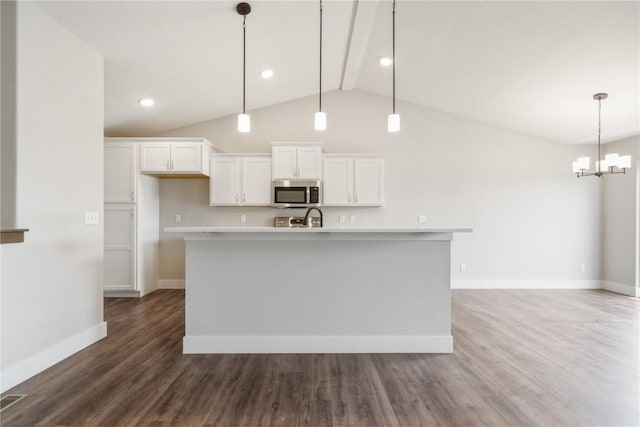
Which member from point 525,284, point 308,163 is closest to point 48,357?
point 308,163

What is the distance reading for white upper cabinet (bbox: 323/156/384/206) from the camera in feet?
15.7

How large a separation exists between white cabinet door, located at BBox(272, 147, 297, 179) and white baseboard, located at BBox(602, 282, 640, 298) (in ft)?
17.5

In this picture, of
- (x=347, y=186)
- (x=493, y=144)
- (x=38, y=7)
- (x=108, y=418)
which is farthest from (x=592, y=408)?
(x=38, y=7)

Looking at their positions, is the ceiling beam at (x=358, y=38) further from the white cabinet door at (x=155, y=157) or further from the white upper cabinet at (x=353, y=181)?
the white cabinet door at (x=155, y=157)

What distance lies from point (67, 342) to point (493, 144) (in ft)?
19.8

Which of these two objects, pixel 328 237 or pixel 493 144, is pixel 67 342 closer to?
pixel 328 237

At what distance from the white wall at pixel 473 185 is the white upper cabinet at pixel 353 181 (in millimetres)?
332

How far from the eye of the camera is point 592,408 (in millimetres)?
1809

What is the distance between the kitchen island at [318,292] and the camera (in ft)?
8.35

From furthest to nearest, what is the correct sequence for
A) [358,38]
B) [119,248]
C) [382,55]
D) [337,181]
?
[337,181], [119,248], [382,55], [358,38]

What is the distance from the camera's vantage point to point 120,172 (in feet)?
14.1

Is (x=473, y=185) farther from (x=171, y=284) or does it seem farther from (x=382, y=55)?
(x=171, y=284)

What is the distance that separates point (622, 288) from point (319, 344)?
5185 millimetres

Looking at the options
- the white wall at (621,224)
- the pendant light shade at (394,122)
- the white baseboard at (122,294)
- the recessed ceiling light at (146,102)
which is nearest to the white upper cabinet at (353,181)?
the pendant light shade at (394,122)
